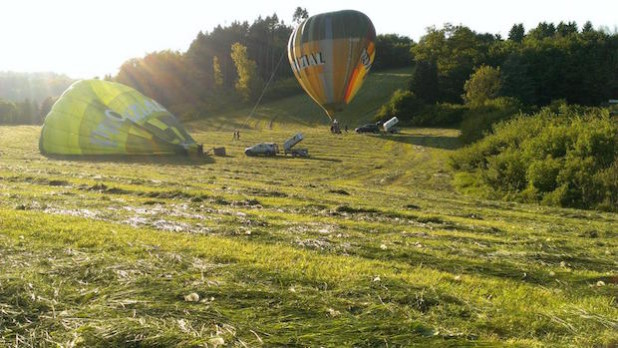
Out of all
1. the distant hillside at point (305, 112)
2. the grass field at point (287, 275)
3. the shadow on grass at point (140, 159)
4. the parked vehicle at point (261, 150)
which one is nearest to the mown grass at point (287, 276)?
the grass field at point (287, 275)

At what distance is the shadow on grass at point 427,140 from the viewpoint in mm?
46594

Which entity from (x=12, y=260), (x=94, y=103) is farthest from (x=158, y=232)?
(x=94, y=103)

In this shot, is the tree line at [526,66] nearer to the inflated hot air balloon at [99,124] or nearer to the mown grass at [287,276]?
the inflated hot air balloon at [99,124]

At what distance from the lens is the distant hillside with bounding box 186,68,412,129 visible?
75000mm

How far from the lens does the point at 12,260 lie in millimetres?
5102

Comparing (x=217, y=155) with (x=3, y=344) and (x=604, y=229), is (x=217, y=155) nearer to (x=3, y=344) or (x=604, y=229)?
(x=604, y=229)

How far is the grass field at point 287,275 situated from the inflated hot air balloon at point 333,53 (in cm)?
2378

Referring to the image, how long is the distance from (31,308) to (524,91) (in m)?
79.9

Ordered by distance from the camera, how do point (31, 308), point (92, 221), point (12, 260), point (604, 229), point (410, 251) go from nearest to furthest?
point (31, 308) → point (12, 260) → point (410, 251) → point (92, 221) → point (604, 229)

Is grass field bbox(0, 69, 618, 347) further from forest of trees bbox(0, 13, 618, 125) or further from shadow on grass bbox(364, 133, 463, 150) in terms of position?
forest of trees bbox(0, 13, 618, 125)

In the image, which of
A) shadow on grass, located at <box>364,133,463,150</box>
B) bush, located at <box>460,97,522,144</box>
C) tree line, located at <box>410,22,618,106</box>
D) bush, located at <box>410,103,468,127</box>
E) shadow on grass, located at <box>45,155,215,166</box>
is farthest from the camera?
tree line, located at <box>410,22,618,106</box>

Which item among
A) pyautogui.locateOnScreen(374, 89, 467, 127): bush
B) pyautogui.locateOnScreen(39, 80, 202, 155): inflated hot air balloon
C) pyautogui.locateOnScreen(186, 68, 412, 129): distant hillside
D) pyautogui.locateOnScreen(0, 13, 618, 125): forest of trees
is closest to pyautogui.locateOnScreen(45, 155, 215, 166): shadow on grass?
pyautogui.locateOnScreen(39, 80, 202, 155): inflated hot air balloon

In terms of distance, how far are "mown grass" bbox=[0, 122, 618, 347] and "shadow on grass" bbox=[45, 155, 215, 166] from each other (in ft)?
57.2

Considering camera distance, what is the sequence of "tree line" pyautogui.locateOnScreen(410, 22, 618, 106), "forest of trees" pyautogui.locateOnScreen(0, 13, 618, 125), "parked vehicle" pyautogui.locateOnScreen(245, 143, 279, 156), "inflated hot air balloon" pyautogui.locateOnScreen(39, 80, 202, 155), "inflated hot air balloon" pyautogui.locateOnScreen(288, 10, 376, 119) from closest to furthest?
"inflated hot air balloon" pyautogui.locateOnScreen(39, 80, 202, 155) < "inflated hot air balloon" pyautogui.locateOnScreen(288, 10, 376, 119) < "parked vehicle" pyautogui.locateOnScreen(245, 143, 279, 156) < "forest of trees" pyautogui.locateOnScreen(0, 13, 618, 125) < "tree line" pyautogui.locateOnScreen(410, 22, 618, 106)
